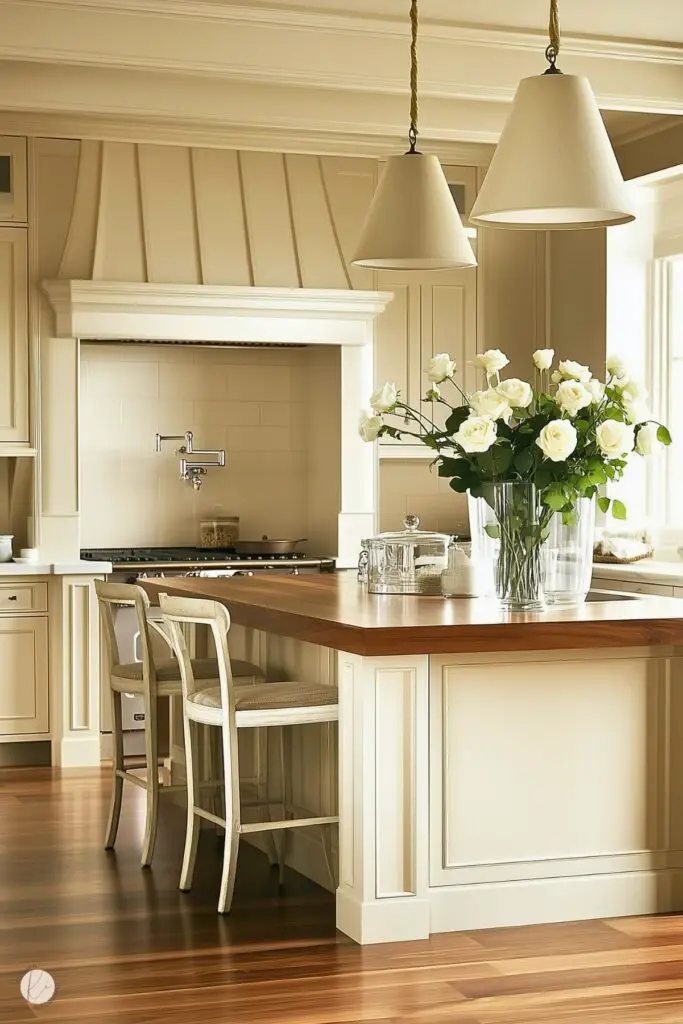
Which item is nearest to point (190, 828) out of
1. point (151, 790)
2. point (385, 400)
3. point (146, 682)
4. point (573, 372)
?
point (151, 790)

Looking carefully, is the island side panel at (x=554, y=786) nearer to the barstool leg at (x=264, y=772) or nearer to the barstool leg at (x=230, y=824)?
the barstool leg at (x=230, y=824)

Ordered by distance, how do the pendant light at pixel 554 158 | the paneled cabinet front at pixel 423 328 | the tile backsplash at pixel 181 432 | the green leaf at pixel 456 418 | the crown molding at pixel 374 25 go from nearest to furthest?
the pendant light at pixel 554 158, the green leaf at pixel 456 418, the crown molding at pixel 374 25, the tile backsplash at pixel 181 432, the paneled cabinet front at pixel 423 328

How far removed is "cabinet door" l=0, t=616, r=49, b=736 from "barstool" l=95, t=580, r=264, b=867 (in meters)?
1.49

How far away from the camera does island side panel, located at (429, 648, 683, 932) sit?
3.91 meters

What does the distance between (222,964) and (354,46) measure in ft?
12.4

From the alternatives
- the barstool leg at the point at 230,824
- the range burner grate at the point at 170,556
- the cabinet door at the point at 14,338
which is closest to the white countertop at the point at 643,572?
the range burner grate at the point at 170,556

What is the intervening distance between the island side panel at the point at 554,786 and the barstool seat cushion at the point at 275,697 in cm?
41

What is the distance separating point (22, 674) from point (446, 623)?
11.1 ft

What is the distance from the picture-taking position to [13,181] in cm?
682

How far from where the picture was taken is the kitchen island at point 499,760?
379 centimetres

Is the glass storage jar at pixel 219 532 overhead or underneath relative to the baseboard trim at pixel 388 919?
overhead

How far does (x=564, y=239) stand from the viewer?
7.62 meters

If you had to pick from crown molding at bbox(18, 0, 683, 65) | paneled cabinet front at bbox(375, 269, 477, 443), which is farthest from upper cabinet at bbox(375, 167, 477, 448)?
crown molding at bbox(18, 0, 683, 65)

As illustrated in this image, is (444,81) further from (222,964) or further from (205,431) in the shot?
(222,964)
